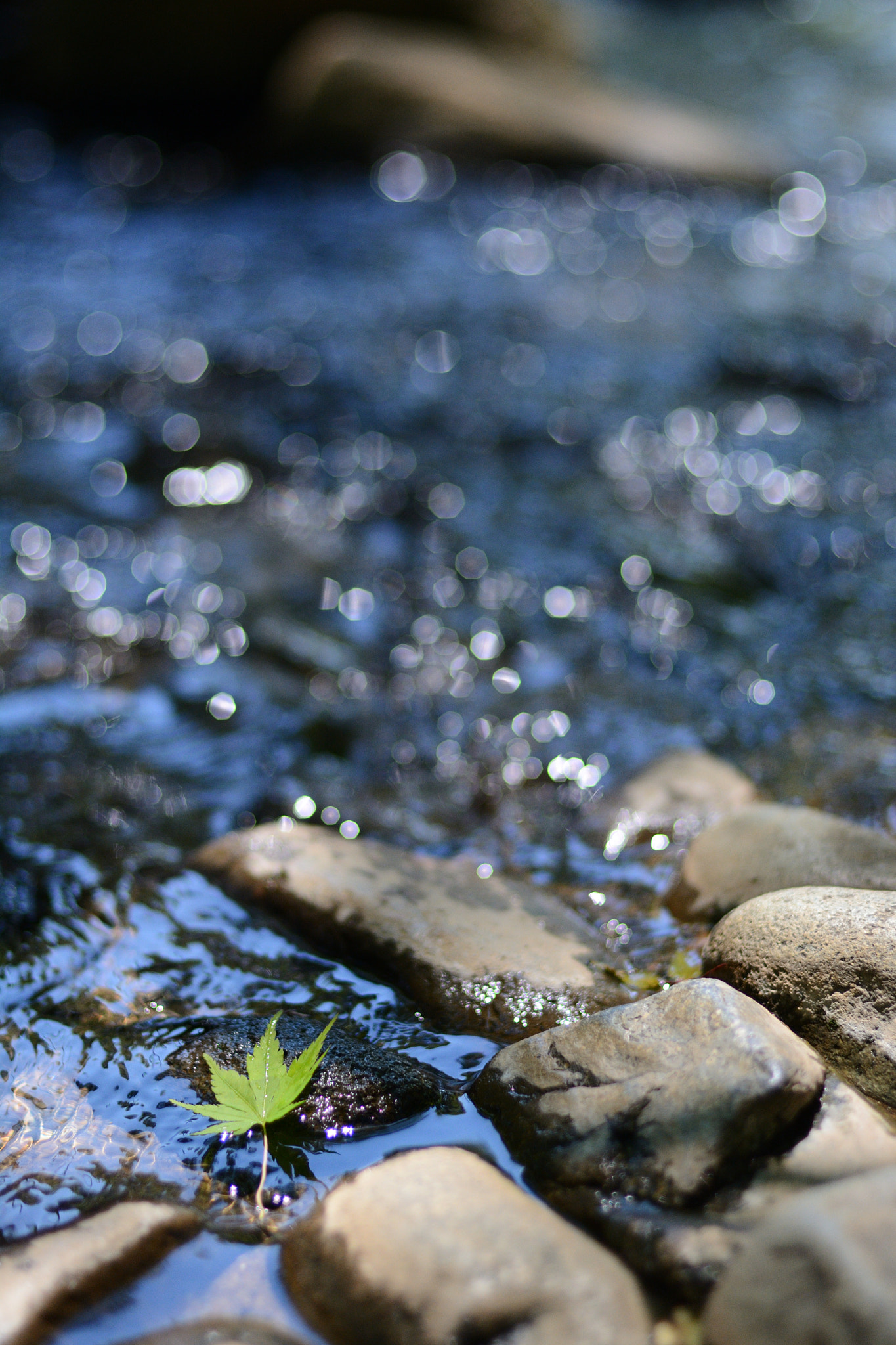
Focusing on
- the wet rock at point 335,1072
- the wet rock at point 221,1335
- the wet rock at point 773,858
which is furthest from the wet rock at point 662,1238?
the wet rock at point 773,858

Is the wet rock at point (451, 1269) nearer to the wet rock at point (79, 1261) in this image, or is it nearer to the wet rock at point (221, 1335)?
the wet rock at point (221, 1335)

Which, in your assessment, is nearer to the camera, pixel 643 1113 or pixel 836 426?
pixel 643 1113

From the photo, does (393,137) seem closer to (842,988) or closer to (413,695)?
(413,695)

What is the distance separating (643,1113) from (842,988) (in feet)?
1.53

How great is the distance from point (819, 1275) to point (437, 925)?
1131 millimetres

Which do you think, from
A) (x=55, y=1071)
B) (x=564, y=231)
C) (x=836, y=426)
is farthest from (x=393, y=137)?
(x=55, y=1071)

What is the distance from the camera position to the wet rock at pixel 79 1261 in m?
1.49

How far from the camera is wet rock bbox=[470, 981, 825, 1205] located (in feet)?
5.22

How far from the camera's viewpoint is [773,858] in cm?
228

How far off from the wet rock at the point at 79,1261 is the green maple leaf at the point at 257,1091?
0.15m

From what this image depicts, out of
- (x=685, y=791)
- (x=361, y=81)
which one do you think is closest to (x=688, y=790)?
(x=685, y=791)

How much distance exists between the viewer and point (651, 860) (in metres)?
2.63

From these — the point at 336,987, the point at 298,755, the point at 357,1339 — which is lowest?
the point at 298,755

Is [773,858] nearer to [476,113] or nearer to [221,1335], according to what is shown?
[221,1335]
